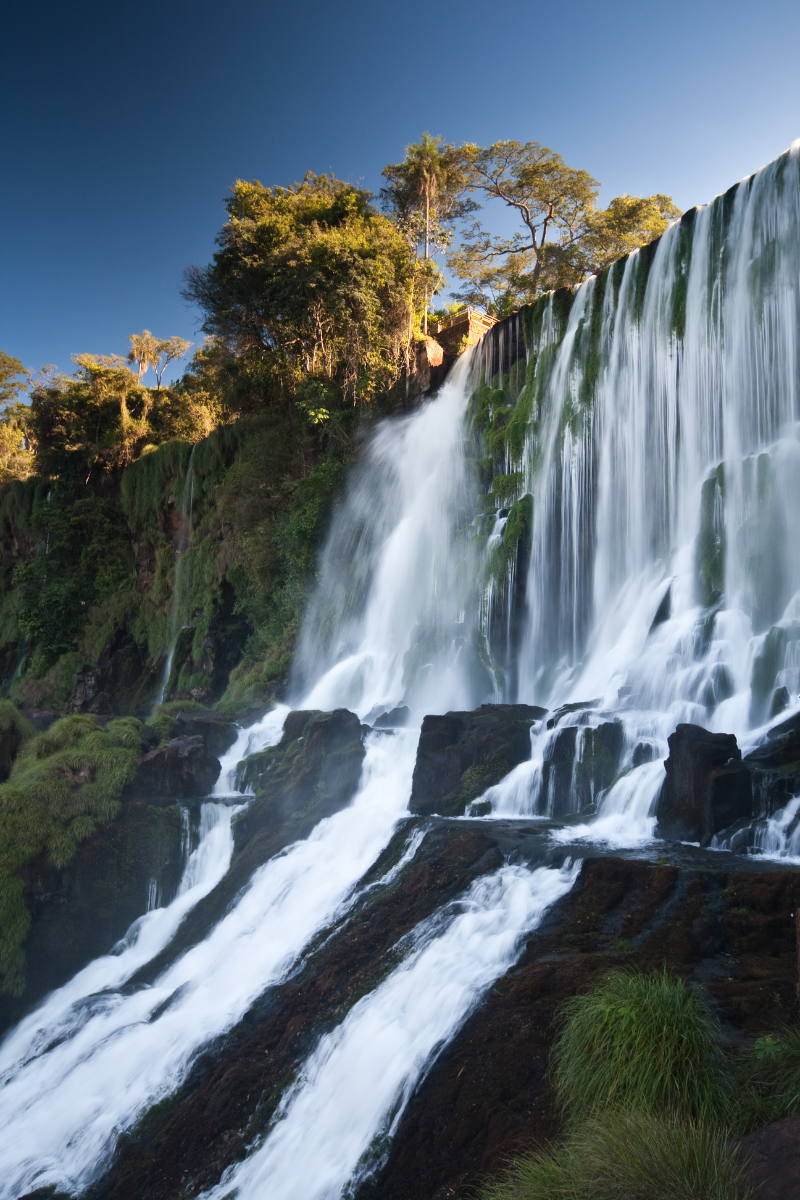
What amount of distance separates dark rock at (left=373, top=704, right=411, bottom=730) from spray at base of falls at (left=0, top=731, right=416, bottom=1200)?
3922 millimetres

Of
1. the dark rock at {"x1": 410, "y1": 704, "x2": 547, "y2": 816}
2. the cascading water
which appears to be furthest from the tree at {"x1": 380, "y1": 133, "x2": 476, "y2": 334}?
the dark rock at {"x1": 410, "y1": 704, "x2": 547, "y2": 816}

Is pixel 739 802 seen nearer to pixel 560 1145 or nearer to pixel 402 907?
pixel 402 907

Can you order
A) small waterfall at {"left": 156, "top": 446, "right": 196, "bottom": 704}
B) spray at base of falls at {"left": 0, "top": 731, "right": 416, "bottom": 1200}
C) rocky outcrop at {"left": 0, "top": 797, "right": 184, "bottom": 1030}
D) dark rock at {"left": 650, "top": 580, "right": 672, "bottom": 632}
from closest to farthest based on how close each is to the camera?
spray at base of falls at {"left": 0, "top": 731, "right": 416, "bottom": 1200}, rocky outcrop at {"left": 0, "top": 797, "right": 184, "bottom": 1030}, dark rock at {"left": 650, "top": 580, "right": 672, "bottom": 632}, small waterfall at {"left": 156, "top": 446, "right": 196, "bottom": 704}

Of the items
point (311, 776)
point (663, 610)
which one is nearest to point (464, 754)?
point (311, 776)

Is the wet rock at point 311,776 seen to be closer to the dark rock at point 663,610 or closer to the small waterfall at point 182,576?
the dark rock at point 663,610

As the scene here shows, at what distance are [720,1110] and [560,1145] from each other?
0.79 meters

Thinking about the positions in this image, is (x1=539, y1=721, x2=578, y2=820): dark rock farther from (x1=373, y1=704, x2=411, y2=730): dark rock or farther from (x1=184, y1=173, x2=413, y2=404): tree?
(x1=184, y1=173, x2=413, y2=404): tree

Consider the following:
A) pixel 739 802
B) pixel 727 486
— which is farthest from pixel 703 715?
pixel 727 486

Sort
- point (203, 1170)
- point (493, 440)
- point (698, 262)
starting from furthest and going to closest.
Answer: point (493, 440), point (698, 262), point (203, 1170)

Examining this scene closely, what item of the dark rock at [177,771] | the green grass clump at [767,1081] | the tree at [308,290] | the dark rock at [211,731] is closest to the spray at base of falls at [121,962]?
the dark rock at [177,771]

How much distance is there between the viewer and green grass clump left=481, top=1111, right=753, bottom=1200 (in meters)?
2.95

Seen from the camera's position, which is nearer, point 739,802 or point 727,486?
point 739,802

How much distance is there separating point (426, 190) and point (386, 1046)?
1161 inches

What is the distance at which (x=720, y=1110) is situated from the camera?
3.57 m
